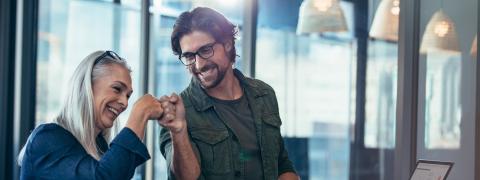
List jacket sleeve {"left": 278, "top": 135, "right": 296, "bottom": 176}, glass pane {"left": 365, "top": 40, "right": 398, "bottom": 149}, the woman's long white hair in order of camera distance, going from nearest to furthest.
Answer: the woman's long white hair, jacket sleeve {"left": 278, "top": 135, "right": 296, "bottom": 176}, glass pane {"left": 365, "top": 40, "right": 398, "bottom": 149}

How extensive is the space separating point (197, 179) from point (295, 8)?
7.93ft

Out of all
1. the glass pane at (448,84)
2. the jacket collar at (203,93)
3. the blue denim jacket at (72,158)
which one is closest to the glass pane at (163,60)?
the glass pane at (448,84)

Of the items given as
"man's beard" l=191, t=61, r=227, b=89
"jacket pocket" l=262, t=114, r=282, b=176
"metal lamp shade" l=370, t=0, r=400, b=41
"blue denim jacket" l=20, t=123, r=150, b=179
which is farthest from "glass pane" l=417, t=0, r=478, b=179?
"blue denim jacket" l=20, t=123, r=150, b=179

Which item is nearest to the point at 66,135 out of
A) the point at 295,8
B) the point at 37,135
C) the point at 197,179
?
the point at 37,135

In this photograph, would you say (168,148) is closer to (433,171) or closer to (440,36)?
(433,171)

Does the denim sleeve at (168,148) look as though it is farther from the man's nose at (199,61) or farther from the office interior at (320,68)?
the office interior at (320,68)

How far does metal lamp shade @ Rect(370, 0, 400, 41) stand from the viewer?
11.4 ft

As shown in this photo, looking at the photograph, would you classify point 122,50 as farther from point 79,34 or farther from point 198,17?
point 198,17

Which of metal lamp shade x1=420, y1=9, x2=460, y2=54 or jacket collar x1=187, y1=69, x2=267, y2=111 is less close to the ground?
metal lamp shade x1=420, y1=9, x2=460, y2=54

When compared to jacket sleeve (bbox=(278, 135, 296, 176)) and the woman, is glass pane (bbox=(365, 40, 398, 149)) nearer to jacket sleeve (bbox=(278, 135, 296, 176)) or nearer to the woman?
jacket sleeve (bbox=(278, 135, 296, 176))

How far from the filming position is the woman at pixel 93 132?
5.47ft

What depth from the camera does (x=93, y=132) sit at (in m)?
1.80

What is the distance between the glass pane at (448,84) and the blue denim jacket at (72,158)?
74.6 inches

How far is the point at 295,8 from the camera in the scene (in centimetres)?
425
